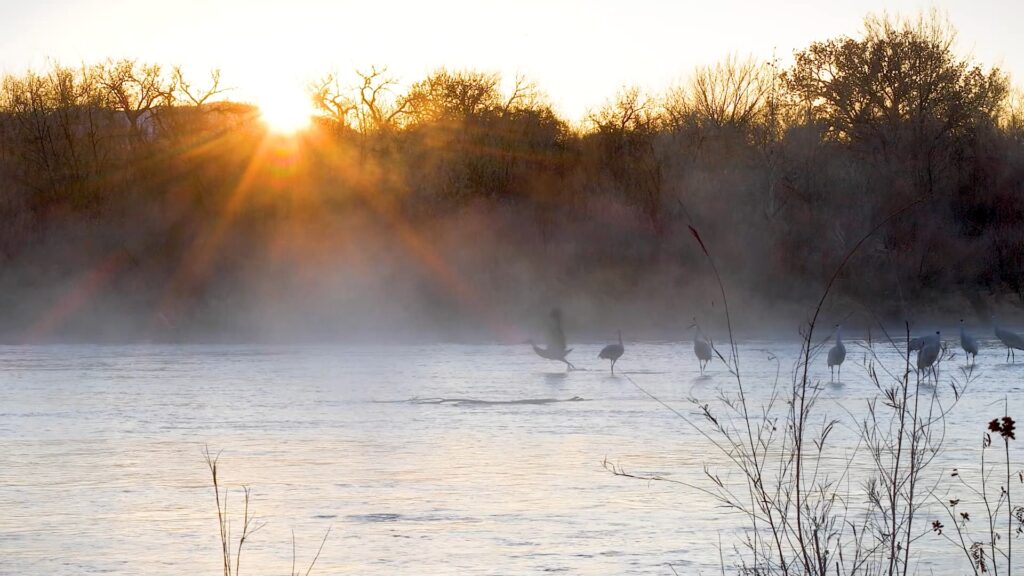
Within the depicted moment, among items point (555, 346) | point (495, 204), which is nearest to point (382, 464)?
point (555, 346)

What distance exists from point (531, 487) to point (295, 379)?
9.87 metres

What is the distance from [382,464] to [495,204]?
933 inches

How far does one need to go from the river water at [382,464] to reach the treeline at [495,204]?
34.7 ft

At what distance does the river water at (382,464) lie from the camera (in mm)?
7184

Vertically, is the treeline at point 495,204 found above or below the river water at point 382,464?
above

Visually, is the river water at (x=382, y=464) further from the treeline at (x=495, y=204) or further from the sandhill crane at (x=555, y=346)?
the treeline at (x=495, y=204)

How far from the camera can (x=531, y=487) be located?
9219 millimetres

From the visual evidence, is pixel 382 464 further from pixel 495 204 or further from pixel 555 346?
pixel 495 204

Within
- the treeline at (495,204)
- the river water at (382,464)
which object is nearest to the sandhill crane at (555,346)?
the river water at (382,464)

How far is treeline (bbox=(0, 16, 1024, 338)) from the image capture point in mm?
30625

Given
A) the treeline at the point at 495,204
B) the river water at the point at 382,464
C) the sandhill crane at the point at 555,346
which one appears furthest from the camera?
the treeline at the point at 495,204

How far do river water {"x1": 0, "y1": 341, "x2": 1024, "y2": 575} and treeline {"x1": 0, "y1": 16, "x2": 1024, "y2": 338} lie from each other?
34.7 feet

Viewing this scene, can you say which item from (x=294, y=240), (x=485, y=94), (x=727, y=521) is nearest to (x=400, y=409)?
(x=727, y=521)

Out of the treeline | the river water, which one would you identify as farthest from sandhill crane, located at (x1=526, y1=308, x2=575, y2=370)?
the treeline
